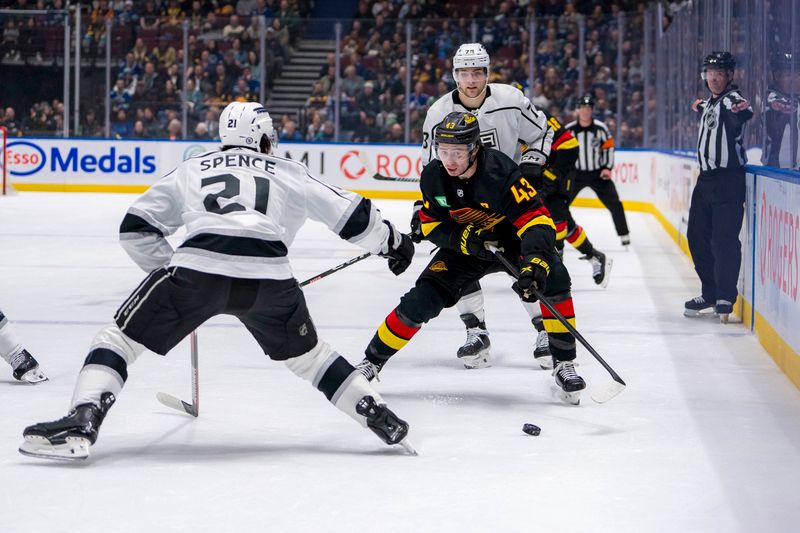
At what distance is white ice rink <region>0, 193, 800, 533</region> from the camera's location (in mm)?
2969

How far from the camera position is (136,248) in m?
3.63

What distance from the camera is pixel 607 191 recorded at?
10219 mm

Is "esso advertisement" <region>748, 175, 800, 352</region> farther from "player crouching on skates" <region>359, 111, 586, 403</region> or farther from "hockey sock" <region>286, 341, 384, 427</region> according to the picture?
"hockey sock" <region>286, 341, 384, 427</region>

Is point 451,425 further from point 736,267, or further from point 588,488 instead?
point 736,267

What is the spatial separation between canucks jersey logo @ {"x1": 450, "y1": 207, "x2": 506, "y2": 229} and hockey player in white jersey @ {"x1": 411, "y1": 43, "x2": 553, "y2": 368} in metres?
0.75

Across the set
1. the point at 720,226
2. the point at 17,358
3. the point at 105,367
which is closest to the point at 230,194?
the point at 105,367

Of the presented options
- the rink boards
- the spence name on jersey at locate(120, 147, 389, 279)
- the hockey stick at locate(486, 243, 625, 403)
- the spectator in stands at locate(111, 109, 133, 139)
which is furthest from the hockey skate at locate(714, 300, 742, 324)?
the spectator in stands at locate(111, 109, 133, 139)

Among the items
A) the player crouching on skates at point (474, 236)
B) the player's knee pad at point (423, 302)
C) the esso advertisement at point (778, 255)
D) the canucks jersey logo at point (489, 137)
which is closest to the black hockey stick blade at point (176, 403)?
the player crouching on skates at point (474, 236)

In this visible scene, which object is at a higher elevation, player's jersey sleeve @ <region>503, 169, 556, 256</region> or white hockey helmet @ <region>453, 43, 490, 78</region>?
white hockey helmet @ <region>453, 43, 490, 78</region>

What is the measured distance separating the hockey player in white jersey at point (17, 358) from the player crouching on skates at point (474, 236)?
124 centimetres

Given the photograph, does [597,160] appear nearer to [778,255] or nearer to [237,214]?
[778,255]

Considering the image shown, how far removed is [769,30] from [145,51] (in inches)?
461

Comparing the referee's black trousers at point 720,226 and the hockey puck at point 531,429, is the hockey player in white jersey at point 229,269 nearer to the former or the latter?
the hockey puck at point 531,429

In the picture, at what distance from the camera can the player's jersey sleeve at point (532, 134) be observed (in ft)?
17.9
